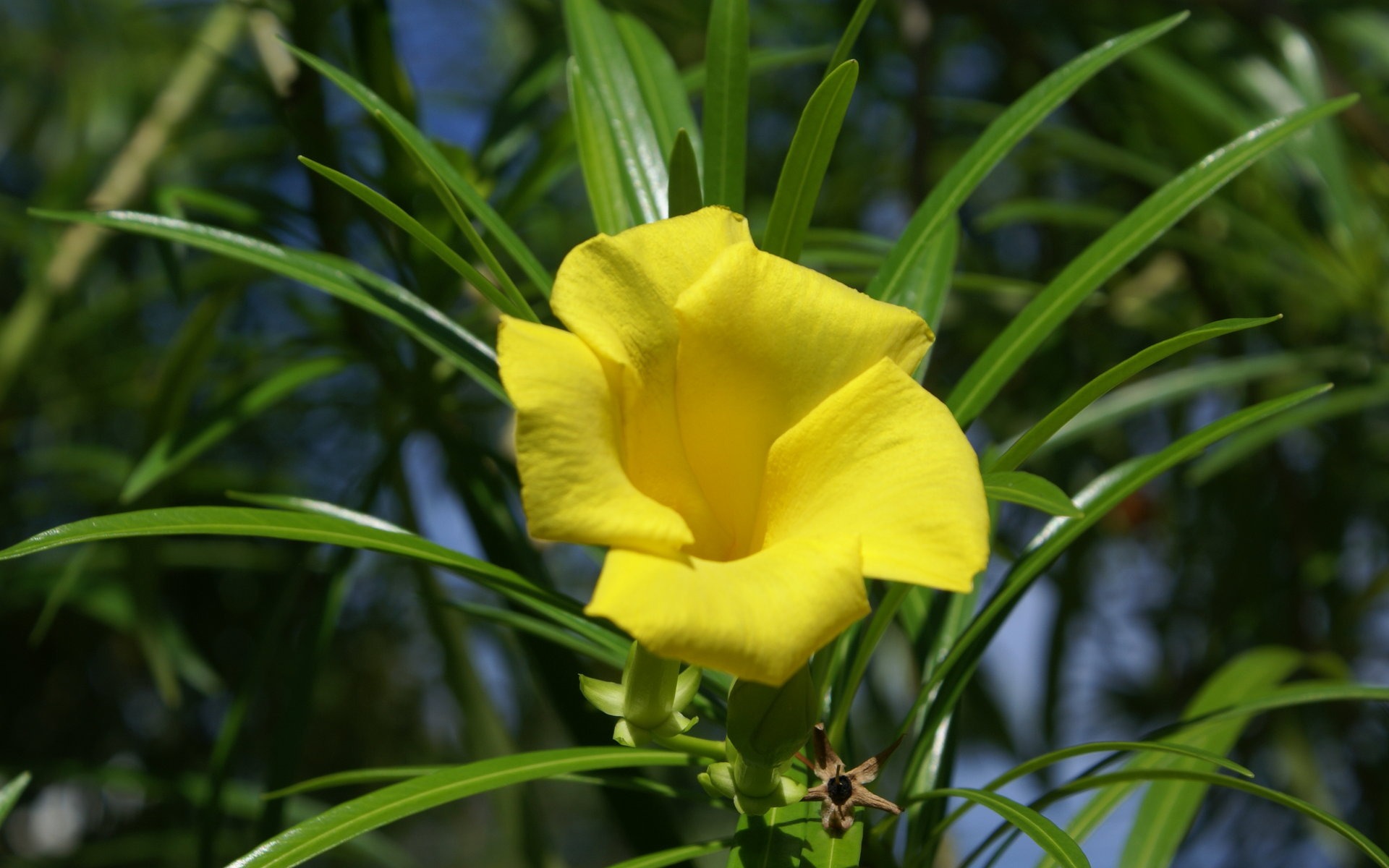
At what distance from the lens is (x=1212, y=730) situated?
2.50 ft

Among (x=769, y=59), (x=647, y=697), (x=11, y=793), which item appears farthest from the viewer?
(x=769, y=59)

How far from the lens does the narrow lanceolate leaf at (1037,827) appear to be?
1.50 ft

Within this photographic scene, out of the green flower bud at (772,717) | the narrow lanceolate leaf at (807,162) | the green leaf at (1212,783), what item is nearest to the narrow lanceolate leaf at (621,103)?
the narrow lanceolate leaf at (807,162)

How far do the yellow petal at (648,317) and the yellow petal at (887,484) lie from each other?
44 millimetres

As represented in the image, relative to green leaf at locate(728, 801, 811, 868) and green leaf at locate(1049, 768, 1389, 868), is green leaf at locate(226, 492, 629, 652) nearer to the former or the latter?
green leaf at locate(728, 801, 811, 868)

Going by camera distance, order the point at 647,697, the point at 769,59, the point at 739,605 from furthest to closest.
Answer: the point at 769,59
the point at 647,697
the point at 739,605

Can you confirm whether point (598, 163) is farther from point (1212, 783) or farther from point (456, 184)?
point (1212, 783)

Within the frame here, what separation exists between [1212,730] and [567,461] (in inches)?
22.8

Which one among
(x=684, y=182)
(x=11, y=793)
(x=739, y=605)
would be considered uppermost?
(x=684, y=182)

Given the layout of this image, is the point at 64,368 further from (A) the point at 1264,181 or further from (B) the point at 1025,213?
(A) the point at 1264,181

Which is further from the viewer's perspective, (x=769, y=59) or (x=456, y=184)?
(x=769, y=59)

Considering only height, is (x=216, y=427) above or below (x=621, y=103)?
below

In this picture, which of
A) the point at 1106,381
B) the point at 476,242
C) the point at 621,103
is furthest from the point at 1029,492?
the point at 621,103

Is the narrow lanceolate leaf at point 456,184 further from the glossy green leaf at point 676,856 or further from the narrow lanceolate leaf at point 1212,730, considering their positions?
the narrow lanceolate leaf at point 1212,730
